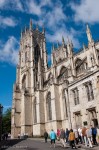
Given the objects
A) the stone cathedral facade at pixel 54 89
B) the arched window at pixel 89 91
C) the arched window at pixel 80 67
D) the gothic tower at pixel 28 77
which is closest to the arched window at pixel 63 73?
the stone cathedral facade at pixel 54 89

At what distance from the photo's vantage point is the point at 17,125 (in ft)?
153

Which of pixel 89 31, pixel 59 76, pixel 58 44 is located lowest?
pixel 59 76

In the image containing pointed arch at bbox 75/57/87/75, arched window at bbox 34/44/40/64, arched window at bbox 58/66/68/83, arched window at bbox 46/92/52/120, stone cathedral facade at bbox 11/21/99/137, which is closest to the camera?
stone cathedral facade at bbox 11/21/99/137

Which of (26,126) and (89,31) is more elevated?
(89,31)

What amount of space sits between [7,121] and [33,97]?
21013 millimetres

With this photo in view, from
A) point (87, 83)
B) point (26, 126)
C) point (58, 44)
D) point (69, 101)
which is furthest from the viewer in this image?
point (58, 44)

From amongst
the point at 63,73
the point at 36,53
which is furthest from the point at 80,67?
the point at 36,53

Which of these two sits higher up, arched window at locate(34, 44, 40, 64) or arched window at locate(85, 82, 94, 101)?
arched window at locate(34, 44, 40, 64)

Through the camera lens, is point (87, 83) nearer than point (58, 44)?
Yes

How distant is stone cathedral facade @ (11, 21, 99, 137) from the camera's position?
19672mm

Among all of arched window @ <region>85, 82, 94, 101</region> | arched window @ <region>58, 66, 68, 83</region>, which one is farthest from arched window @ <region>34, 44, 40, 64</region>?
arched window @ <region>85, 82, 94, 101</region>

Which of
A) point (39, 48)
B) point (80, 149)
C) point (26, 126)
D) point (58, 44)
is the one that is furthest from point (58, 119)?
point (58, 44)

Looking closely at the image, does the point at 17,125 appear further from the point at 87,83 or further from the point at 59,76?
the point at 87,83

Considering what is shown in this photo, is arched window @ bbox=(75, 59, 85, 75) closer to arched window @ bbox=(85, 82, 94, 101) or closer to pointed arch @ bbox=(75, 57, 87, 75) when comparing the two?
pointed arch @ bbox=(75, 57, 87, 75)
